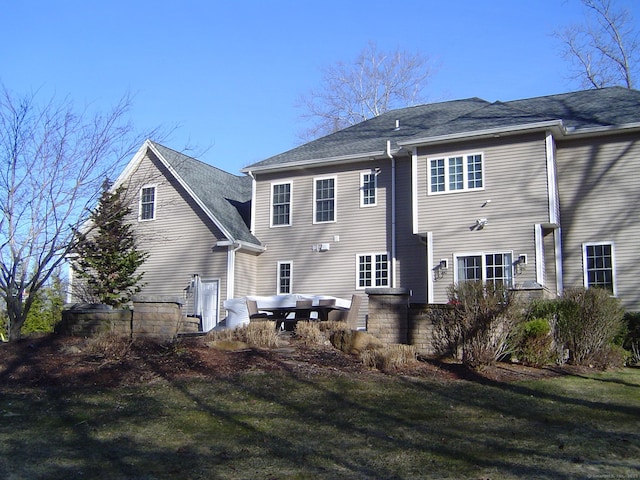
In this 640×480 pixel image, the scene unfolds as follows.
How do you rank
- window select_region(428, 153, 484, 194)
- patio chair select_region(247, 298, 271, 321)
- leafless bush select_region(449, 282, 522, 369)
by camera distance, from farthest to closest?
window select_region(428, 153, 484, 194)
patio chair select_region(247, 298, 271, 321)
leafless bush select_region(449, 282, 522, 369)

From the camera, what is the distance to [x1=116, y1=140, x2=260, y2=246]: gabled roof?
19.9 meters

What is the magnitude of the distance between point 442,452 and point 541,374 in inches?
173

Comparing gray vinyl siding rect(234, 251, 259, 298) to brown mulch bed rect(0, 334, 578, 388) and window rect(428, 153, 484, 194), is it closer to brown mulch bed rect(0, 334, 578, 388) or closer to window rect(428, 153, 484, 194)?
window rect(428, 153, 484, 194)

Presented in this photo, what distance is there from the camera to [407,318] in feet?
38.3

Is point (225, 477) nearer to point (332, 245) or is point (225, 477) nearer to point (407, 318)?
point (407, 318)

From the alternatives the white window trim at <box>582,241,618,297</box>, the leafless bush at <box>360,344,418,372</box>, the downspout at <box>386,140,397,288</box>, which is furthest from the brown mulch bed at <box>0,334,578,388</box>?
the downspout at <box>386,140,397,288</box>

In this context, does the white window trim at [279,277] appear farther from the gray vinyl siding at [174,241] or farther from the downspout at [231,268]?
the gray vinyl siding at [174,241]

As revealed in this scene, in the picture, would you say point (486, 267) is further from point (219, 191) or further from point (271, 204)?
point (219, 191)

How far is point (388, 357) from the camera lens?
9781 mm

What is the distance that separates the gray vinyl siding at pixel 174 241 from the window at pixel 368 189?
437cm

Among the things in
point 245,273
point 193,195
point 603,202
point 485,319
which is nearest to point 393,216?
point 245,273

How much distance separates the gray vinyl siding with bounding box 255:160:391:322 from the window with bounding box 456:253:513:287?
7.74ft

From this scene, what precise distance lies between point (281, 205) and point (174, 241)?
3497 millimetres

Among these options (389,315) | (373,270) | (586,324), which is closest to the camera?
(586,324)
